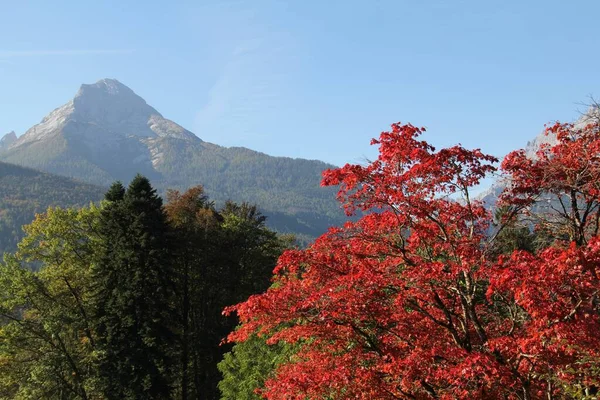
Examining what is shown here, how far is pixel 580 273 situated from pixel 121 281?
72.8 feet

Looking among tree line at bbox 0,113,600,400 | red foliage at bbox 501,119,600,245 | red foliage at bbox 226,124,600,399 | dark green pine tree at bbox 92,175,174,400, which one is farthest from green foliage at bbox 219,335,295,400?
red foliage at bbox 501,119,600,245

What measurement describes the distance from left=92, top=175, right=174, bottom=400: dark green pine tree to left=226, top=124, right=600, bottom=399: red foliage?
52.2 ft

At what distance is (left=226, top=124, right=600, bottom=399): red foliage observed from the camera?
792cm

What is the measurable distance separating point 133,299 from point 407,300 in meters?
18.3

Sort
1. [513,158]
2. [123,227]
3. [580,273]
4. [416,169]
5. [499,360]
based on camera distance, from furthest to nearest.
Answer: [123,227] → [513,158] → [416,169] → [499,360] → [580,273]

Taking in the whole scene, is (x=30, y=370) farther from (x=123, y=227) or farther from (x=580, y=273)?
(x=580, y=273)

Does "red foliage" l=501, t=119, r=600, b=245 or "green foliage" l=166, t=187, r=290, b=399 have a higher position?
"red foliage" l=501, t=119, r=600, b=245

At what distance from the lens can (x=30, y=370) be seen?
24.2 meters

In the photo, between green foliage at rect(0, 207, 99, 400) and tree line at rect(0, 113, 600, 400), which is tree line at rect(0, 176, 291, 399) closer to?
green foliage at rect(0, 207, 99, 400)

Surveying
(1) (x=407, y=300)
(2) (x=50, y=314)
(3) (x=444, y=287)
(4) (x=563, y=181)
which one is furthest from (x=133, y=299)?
(4) (x=563, y=181)

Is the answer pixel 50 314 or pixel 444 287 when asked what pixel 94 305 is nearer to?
pixel 50 314

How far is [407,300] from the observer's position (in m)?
9.27

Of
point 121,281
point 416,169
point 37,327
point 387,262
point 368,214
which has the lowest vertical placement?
point 37,327

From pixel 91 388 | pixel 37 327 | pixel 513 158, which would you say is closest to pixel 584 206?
pixel 513 158
